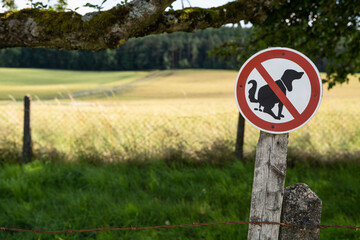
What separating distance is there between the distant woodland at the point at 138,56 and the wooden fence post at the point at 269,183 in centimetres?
5356

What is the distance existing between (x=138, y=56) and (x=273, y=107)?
5669 cm

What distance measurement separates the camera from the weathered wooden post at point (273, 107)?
6.15ft

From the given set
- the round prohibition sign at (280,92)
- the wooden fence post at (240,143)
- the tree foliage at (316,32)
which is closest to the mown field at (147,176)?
the wooden fence post at (240,143)

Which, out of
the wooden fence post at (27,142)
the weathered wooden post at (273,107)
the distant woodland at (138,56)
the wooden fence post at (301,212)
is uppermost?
the distant woodland at (138,56)

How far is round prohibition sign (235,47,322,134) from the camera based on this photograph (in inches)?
73.5

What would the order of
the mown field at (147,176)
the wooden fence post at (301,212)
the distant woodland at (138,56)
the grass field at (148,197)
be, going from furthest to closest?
the distant woodland at (138,56)
the mown field at (147,176)
the grass field at (148,197)
the wooden fence post at (301,212)

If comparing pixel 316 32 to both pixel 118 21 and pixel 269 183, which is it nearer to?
pixel 118 21

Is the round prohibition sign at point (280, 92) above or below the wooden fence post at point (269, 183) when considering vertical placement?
above

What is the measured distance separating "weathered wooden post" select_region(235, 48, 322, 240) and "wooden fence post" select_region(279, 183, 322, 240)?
5cm

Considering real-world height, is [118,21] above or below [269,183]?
above

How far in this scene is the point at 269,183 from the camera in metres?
1.99

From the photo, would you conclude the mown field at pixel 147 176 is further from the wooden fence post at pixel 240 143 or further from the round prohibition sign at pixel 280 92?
the round prohibition sign at pixel 280 92

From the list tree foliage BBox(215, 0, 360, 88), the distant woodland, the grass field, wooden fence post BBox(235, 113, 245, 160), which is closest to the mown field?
the grass field

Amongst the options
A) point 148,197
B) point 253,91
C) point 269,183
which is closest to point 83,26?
point 253,91
